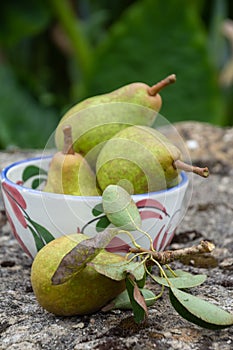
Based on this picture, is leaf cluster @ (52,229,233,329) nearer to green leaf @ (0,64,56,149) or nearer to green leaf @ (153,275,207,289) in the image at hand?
green leaf @ (153,275,207,289)

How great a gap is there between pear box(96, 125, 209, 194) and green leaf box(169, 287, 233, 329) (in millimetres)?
163

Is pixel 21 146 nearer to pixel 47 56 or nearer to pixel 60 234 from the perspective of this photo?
pixel 47 56

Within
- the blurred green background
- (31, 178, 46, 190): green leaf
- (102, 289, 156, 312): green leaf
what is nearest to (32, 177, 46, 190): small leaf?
(31, 178, 46, 190): green leaf

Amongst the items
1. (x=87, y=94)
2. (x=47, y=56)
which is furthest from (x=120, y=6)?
(x=87, y=94)

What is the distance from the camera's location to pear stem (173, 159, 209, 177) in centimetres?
73

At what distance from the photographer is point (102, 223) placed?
723 millimetres

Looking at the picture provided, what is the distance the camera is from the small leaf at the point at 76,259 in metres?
0.63

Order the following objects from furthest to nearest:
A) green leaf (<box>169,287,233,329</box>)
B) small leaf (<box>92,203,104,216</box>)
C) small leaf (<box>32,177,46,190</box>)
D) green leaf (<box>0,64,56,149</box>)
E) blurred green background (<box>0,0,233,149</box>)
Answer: green leaf (<box>0,64,56,149</box>), blurred green background (<box>0,0,233,149</box>), small leaf (<box>32,177,46,190</box>), small leaf (<box>92,203,104,216</box>), green leaf (<box>169,287,233,329</box>)

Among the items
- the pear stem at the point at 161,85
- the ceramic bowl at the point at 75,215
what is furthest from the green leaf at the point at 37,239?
the pear stem at the point at 161,85

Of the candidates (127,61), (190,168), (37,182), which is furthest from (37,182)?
(127,61)

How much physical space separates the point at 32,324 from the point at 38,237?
0.12 metres

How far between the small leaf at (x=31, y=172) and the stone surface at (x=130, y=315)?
4.1 inches

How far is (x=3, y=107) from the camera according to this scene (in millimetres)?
2066

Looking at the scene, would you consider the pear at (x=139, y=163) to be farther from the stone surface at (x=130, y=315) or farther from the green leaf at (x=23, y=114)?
the green leaf at (x=23, y=114)
